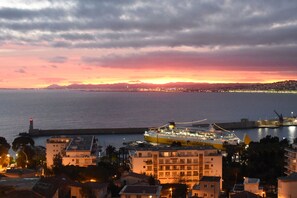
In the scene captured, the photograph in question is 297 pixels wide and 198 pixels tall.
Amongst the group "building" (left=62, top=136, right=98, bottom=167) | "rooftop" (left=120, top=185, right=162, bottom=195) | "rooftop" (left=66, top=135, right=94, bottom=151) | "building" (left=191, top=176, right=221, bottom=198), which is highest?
"rooftop" (left=66, top=135, right=94, bottom=151)

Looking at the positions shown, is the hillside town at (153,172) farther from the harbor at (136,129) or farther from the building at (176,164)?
the harbor at (136,129)

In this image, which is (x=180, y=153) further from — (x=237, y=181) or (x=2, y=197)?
(x=2, y=197)

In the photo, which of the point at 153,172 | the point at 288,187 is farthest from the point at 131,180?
the point at 288,187

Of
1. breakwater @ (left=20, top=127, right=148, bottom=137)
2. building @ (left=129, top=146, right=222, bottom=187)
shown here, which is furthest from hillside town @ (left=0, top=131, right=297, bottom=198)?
breakwater @ (left=20, top=127, right=148, bottom=137)

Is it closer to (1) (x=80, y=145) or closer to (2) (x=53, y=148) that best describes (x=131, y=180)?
(1) (x=80, y=145)

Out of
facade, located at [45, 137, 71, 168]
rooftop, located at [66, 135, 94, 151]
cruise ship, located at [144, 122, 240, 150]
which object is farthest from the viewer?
cruise ship, located at [144, 122, 240, 150]

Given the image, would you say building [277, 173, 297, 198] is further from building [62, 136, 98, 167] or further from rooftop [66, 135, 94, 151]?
rooftop [66, 135, 94, 151]
